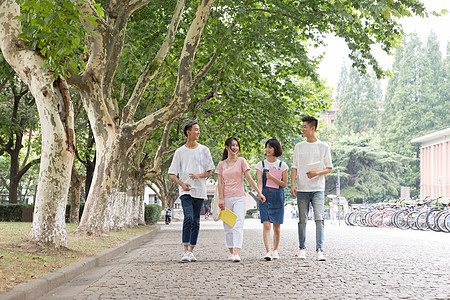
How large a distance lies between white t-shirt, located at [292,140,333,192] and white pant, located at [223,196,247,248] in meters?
0.93

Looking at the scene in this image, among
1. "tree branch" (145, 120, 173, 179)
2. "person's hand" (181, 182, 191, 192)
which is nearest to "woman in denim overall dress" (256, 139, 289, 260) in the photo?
"person's hand" (181, 182, 191, 192)

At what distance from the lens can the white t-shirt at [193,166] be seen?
28.9 feet

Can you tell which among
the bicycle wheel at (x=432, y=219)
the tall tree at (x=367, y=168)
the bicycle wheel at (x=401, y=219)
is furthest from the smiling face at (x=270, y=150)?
the tall tree at (x=367, y=168)

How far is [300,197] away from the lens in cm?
894

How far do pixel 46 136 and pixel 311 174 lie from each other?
13.8 feet

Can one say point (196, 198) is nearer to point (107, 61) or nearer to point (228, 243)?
point (228, 243)

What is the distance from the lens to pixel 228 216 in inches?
352

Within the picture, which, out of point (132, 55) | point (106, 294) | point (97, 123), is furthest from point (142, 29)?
point (106, 294)

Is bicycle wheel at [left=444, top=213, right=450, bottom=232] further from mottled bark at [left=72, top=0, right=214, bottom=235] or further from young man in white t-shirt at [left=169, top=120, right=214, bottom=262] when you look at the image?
young man in white t-shirt at [left=169, top=120, right=214, bottom=262]

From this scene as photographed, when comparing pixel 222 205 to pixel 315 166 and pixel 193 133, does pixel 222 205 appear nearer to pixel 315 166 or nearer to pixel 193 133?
pixel 193 133

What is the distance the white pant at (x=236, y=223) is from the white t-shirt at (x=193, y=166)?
464mm

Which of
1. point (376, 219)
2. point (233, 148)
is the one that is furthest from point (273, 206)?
point (376, 219)

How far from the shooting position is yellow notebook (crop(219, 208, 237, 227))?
8.88 meters

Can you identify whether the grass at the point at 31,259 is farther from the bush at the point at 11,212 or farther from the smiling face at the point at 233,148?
the bush at the point at 11,212
